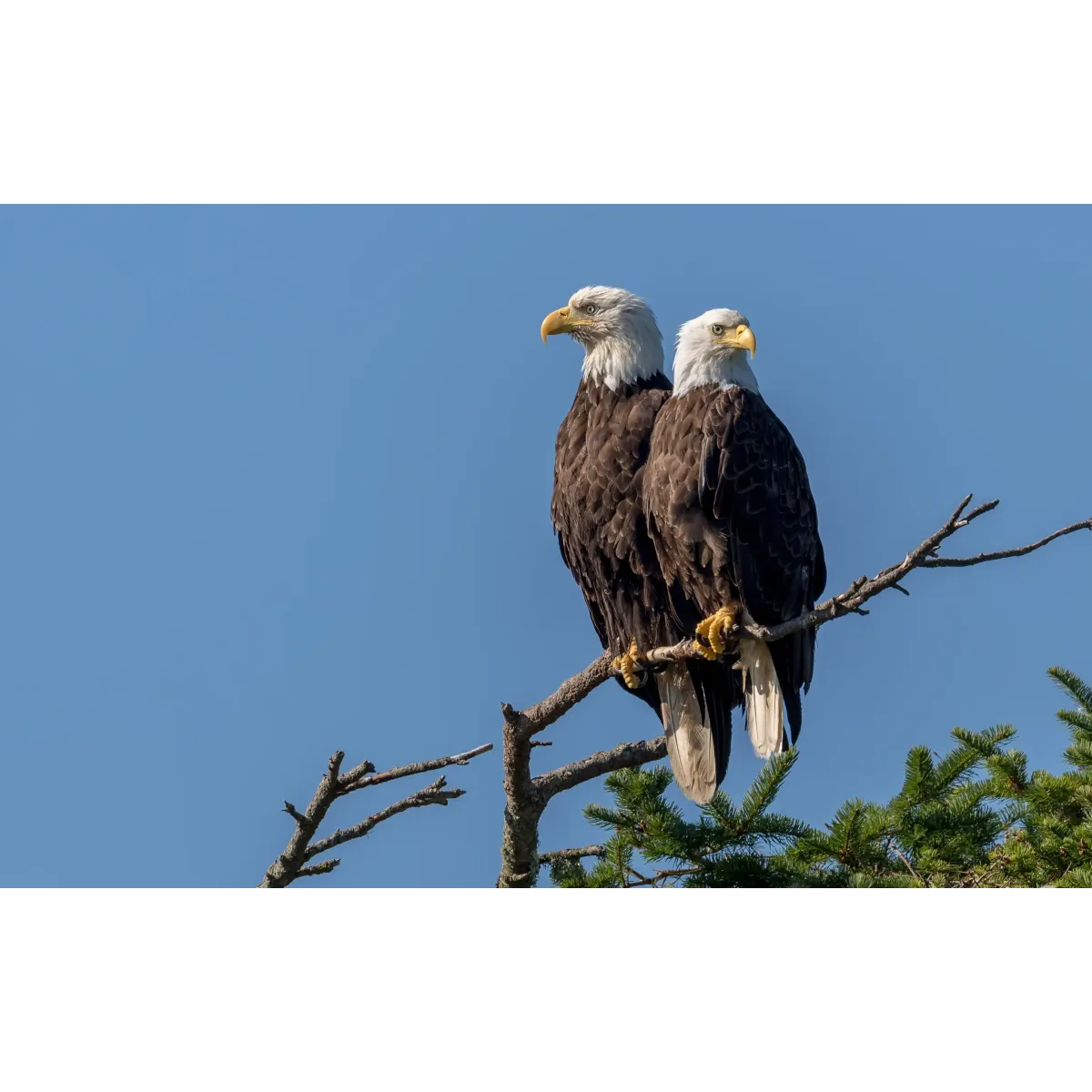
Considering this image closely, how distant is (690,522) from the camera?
4883 mm

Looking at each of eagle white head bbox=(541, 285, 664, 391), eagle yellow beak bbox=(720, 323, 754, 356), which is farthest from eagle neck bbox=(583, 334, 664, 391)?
eagle yellow beak bbox=(720, 323, 754, 356)

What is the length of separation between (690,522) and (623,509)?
0.35 m

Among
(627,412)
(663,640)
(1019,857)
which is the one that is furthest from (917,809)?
(627,412)

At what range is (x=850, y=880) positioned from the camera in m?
4.31

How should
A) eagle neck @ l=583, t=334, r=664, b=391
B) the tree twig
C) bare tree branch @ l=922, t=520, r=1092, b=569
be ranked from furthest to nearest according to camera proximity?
1. eagle neck @ l=583, t=334, r=664, b=391
2. the tree twig
3. bare tree branch @ l=922, t=520, r=1092, b=569

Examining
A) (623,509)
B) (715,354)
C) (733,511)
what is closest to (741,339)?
(715,354)

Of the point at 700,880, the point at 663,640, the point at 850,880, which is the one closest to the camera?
the point at 850,880

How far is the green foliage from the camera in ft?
14.7

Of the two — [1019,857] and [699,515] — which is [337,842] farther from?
[1019,857]

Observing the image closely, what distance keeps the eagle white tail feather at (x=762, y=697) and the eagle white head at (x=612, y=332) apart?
123cm

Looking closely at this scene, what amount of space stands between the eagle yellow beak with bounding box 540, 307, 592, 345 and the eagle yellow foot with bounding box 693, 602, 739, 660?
140cm

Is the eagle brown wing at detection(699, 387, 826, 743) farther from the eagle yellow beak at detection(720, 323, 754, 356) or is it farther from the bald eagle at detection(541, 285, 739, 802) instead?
the bald eagle at detection(541, 285, 739, 802)

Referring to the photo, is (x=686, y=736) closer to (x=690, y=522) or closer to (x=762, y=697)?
(x=762, y=697)

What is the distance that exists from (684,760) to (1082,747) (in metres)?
1.54
